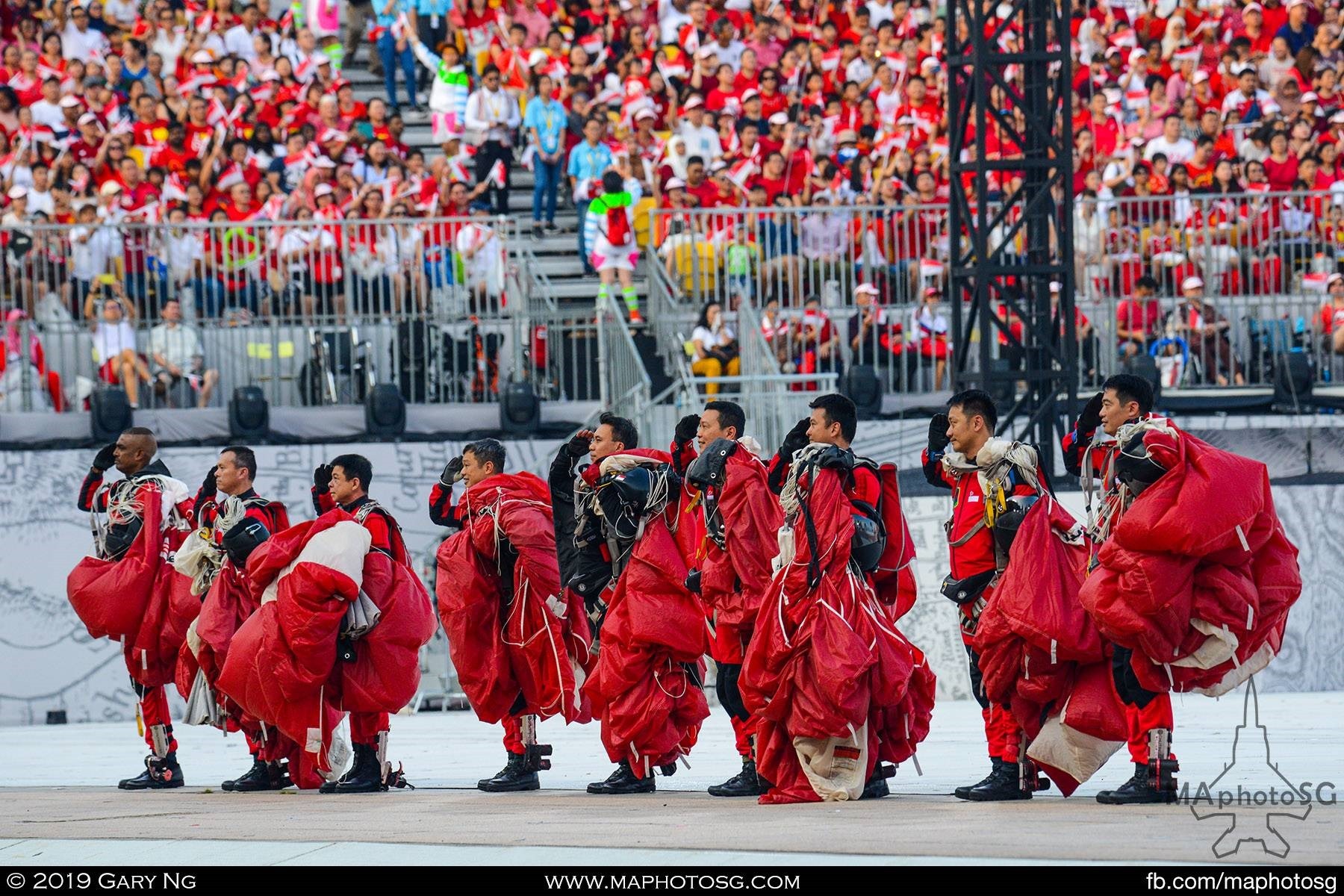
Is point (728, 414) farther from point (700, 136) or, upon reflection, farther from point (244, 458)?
point (700, 136)

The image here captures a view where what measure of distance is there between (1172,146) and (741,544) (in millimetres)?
13463

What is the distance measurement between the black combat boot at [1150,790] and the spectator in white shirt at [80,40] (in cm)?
1763

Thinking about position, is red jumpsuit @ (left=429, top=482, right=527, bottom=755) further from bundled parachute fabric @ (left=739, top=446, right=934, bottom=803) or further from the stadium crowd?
the stadium crowd

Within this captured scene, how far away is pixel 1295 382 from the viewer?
18.1m

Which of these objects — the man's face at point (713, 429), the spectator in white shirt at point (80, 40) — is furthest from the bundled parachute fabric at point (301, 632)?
the spectator in white shirt at point (80, 40)

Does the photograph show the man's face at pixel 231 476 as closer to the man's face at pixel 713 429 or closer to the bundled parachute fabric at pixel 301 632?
the bundled parachute fabric at pixel 301 632

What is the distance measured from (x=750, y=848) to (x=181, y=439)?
1168 cm

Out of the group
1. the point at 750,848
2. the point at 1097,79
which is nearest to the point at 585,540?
the point at 750,848

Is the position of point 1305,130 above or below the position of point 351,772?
above

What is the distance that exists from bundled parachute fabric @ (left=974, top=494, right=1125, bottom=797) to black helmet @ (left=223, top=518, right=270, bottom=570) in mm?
4020

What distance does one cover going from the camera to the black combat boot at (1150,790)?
8883 millimetres

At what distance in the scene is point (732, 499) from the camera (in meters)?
9.90

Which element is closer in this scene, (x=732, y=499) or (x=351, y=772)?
(x=732, y=499)

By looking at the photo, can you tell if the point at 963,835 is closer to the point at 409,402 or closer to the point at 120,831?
the point at 120,831
